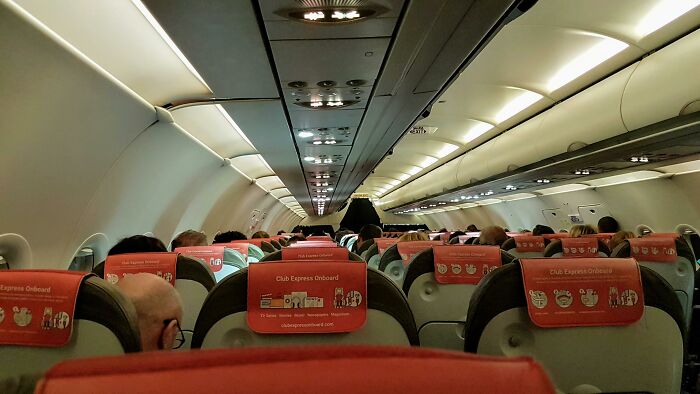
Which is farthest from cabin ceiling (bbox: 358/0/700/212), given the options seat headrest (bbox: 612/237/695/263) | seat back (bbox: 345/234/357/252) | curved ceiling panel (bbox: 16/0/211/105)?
curved ceiling panel (bbox: 16/0/211/105)

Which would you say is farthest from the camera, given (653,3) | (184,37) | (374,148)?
(374,148)

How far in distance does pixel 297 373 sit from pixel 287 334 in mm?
1289

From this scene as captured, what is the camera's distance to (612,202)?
1162 centimetres

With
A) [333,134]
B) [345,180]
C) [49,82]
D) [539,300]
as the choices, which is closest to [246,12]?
[49,82]

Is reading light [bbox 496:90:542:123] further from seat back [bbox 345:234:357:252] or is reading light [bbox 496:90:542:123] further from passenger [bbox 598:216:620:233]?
passenger [bbox 598:216:620:233]

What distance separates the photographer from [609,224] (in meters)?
12.1

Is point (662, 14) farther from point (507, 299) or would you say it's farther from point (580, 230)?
point (507, 299)

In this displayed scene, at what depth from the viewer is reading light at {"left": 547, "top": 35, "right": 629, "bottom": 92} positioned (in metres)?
5.61

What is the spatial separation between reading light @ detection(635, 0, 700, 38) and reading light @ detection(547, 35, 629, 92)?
37 centimetres

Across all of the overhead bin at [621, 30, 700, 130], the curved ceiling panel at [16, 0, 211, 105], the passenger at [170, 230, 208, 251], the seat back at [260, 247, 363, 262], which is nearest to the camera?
the curved ceiling panel at [16, 0, 211, 105]

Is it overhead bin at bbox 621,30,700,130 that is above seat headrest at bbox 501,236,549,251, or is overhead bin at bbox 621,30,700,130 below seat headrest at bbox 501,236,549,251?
above

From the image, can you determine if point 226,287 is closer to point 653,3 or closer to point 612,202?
point 653,3

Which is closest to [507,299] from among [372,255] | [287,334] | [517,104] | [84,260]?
[287,334]

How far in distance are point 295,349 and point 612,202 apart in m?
12.9
